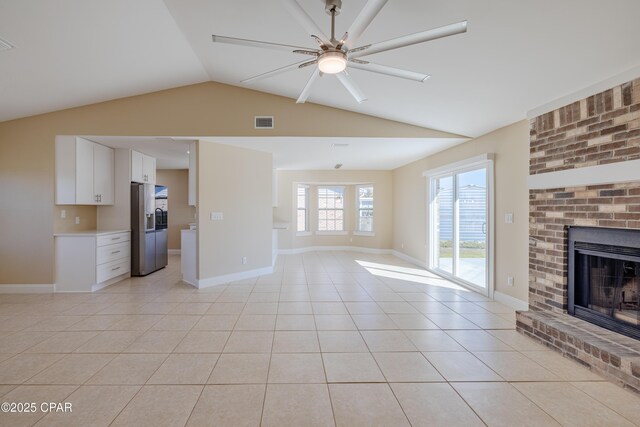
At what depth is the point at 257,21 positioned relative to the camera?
2.75 meters

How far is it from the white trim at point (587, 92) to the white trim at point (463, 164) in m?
0.85

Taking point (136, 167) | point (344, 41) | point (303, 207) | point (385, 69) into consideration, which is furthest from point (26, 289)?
point (303, 207)

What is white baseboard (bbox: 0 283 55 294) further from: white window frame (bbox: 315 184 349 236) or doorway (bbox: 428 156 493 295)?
doorway (bbox: 428 156 493 295)

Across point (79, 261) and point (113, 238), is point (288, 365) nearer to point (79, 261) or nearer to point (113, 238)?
point (79, 261)

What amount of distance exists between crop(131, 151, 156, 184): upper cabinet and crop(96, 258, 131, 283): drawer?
1545mm

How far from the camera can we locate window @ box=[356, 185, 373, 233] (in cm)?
884

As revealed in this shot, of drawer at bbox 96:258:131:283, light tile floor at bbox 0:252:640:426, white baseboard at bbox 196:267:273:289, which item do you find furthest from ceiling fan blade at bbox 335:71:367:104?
drawer at bbox 96:258:131:283

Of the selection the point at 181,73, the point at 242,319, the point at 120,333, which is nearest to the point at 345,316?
the point at 242,319

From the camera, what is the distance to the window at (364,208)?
8.84 meters

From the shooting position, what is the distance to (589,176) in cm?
275

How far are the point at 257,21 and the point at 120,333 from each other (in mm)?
3426

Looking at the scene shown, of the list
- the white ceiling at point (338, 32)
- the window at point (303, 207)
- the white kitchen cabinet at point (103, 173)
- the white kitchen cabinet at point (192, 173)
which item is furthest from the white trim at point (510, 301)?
the white kitchen cabinet at point (103, 173)

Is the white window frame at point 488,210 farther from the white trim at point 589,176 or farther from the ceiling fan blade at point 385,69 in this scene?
the ceiling fan blade at point 385,69

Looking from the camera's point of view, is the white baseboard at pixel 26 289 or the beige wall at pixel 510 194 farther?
the white baseboard at pixel 26 289
